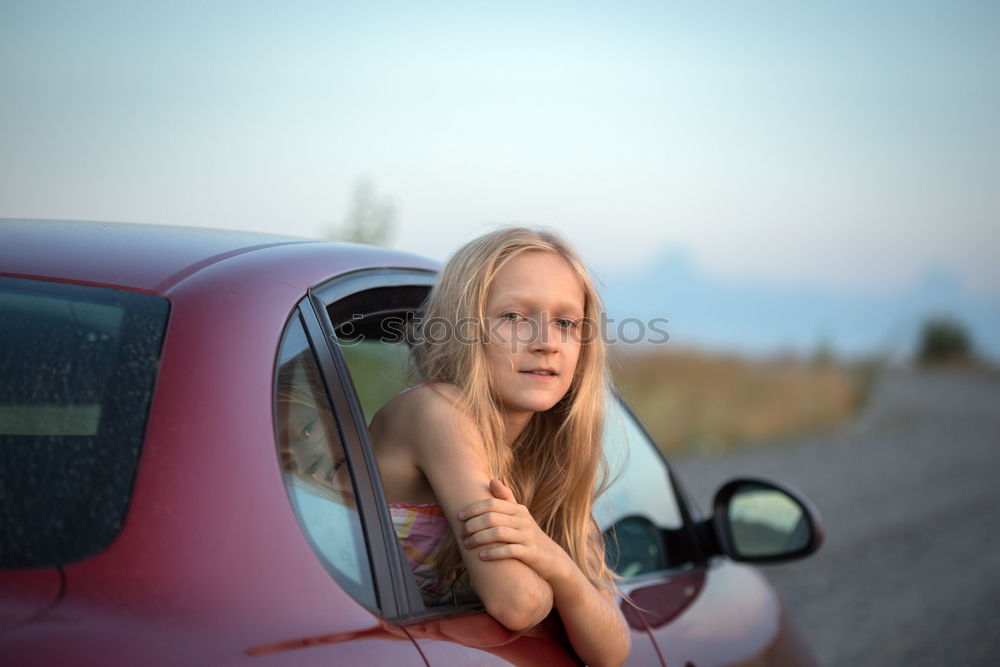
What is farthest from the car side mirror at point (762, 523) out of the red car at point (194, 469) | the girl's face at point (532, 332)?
the red car at point (194, 469)

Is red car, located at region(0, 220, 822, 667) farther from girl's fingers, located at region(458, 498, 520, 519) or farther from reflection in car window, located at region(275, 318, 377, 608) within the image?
girl's fingers, located at region(458, 498, 520, 519)

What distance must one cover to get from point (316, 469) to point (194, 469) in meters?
0.28

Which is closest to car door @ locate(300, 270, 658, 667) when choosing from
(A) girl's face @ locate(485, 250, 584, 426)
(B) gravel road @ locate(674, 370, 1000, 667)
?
(A) girl's face @ locate(485, 250, 584, 426)

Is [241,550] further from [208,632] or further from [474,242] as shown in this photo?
[474,242]

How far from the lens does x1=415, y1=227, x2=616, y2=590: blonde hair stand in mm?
1916

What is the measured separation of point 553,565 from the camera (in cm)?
167

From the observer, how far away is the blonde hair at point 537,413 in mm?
1916

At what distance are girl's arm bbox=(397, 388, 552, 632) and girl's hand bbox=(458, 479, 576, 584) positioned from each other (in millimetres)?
14

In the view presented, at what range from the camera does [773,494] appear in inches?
112

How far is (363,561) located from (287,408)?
27cm

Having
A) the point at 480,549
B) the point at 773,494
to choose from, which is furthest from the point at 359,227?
the point at 480,549

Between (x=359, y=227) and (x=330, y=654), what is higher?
(x=359, y=227)

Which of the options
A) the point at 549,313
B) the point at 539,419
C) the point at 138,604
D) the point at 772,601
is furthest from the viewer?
the point at 772,601

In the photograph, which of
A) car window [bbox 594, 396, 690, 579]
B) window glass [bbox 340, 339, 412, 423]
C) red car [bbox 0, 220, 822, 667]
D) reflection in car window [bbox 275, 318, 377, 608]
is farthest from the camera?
car window [bbox 594, 396, 690, 579]
